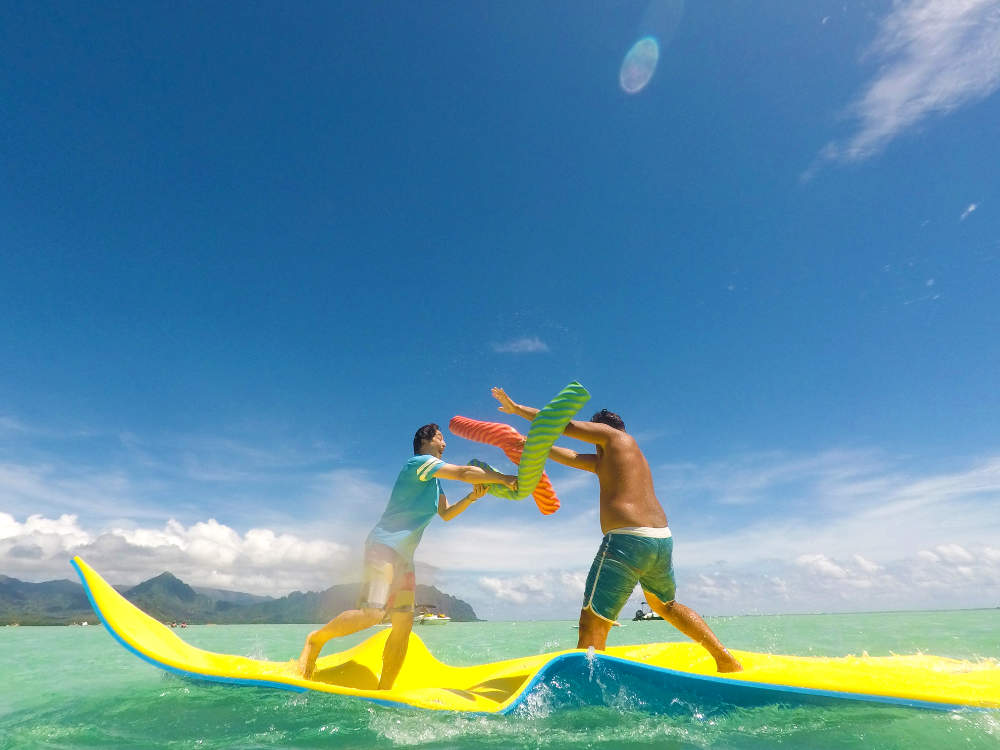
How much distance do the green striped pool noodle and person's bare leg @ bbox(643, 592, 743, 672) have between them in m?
1.41

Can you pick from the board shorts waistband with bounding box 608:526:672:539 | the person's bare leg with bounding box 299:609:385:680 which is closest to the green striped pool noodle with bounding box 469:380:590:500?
the board shorts waistband with bounding box 608:526:672:539

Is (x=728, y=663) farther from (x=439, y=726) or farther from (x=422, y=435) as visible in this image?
(x=422, y=435)

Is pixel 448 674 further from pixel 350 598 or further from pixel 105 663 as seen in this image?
pixel 105 663

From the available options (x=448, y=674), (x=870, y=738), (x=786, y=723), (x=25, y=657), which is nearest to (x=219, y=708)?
(x=448, y=674)

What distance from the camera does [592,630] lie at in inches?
175

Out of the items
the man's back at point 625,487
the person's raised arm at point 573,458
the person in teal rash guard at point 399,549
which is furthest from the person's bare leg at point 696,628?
the person in teal rash guard at point 399,549

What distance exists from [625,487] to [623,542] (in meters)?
0.44

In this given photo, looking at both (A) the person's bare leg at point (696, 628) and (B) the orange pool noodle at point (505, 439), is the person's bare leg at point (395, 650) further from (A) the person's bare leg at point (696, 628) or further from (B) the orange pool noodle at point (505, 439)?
(A) the person's bare leg at point (696, 628)

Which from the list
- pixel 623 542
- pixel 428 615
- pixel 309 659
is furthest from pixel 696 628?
pixel 428 615

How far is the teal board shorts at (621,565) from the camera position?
14.8 ft

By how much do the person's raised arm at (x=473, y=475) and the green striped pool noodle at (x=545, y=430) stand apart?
0.32 ft

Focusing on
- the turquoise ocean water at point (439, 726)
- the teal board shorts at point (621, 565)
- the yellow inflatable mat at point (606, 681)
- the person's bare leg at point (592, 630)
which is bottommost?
the turquoise ocean water at point (439, 726)

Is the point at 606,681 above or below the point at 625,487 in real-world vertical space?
below

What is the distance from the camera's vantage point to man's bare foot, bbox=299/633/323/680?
14.7 feet
